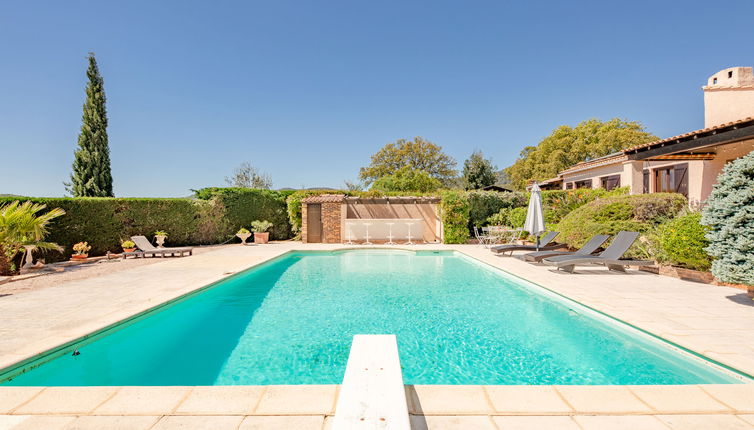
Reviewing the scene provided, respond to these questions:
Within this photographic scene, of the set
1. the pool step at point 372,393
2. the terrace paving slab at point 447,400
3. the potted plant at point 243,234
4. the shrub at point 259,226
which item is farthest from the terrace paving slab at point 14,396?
the shrub at point 259,226

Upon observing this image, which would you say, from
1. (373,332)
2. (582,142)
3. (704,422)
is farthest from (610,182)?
(704,422)

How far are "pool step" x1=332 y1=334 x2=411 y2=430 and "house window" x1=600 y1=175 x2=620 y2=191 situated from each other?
2171cm

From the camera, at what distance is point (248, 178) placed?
3603 centimetres

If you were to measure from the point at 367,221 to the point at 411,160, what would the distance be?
29.1m

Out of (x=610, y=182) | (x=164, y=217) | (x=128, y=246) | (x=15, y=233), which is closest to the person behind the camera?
(x=15, y=233)

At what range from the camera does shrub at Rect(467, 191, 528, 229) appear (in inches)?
707

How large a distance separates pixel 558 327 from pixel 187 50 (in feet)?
65.7

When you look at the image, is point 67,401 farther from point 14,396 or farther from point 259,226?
point 259,226

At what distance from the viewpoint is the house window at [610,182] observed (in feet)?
62.5

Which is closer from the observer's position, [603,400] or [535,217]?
[603,400]

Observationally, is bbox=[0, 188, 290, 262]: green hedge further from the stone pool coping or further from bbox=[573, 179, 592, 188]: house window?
bbox=[573, 179, 592, 188]: house window

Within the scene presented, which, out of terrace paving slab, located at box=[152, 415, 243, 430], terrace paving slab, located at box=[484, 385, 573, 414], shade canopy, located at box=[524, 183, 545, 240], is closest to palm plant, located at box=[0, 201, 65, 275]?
terrace paving slab, located at box=[152, 415, 243, 430]

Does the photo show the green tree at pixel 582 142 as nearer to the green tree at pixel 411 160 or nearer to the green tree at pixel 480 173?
the green tree at pixel 480 173

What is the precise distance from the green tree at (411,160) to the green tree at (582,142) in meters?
11.5
